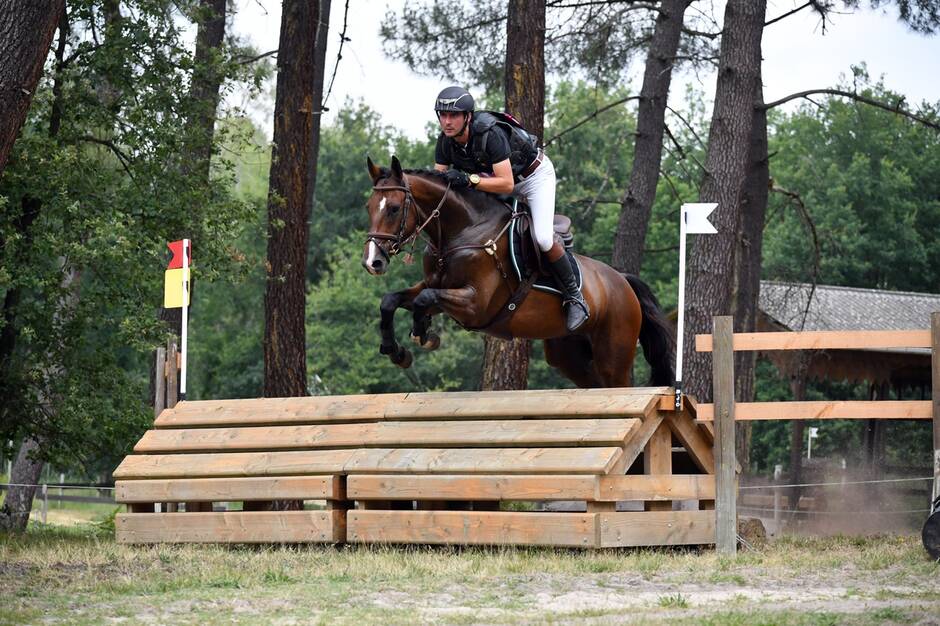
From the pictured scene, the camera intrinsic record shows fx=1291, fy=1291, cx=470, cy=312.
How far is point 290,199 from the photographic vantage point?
41.4 feet

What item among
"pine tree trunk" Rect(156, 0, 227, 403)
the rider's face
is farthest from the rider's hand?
"pine tree trunk" Rect(156, 0, 227, 403)

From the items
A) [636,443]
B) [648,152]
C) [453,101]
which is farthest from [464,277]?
[648,152]

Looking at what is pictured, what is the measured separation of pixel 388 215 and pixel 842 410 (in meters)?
3.08

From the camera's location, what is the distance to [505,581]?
671cm

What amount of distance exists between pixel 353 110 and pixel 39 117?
38.3m

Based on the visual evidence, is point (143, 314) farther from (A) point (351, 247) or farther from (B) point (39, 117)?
(A) point (351, 247)

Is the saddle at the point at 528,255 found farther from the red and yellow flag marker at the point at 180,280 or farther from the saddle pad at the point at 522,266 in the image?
the red and yellow flag marker at the point at 180,280

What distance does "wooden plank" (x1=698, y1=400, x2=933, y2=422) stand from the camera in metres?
7.98

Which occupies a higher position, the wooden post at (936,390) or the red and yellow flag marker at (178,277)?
the red and yellow flag marker at (178,277)

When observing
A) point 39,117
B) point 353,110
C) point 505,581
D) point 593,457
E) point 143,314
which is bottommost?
point 505,581

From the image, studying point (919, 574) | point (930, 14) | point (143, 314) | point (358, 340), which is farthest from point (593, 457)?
point (358, 340)

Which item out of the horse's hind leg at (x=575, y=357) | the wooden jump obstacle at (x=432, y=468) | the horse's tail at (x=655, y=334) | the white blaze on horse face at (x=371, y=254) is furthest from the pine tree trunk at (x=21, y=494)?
the white blaze on horse face at (x=371, y=254)

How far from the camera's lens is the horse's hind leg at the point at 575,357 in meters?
9.62

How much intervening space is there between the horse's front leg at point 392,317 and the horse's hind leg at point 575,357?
1630 millimetres
